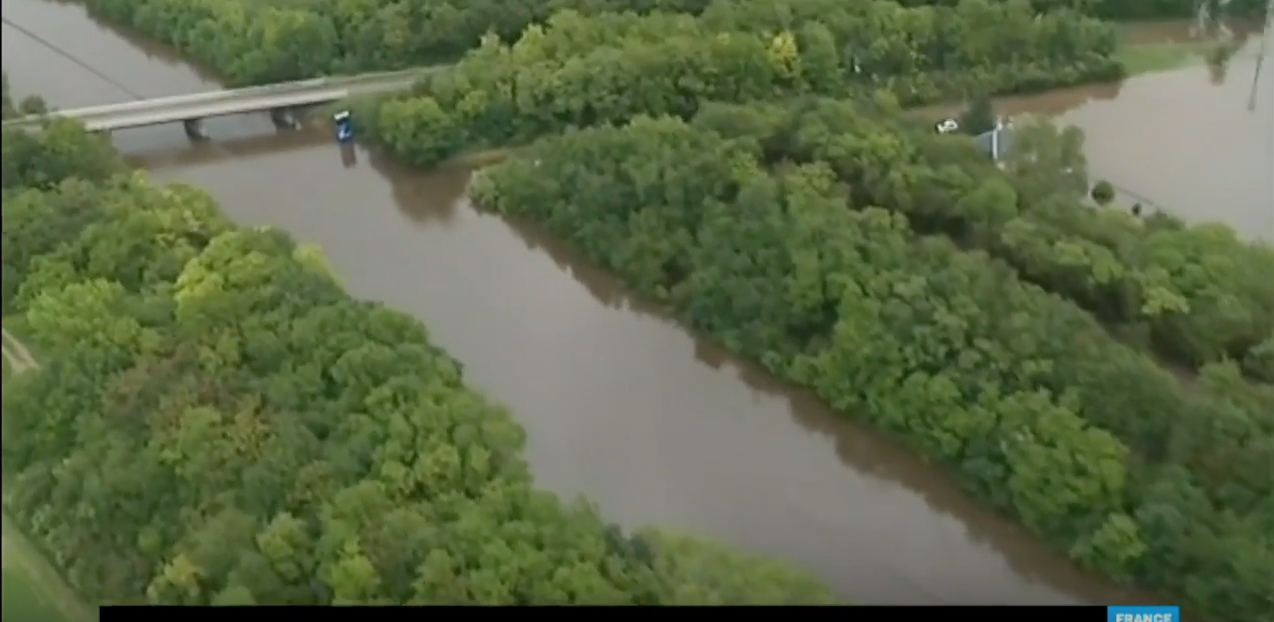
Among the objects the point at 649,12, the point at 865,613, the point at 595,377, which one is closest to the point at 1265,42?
the point at 649,12

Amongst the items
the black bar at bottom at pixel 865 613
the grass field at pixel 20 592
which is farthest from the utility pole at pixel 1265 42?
the grass field at pixel 20 592

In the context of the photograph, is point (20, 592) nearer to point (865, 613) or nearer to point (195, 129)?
point (865, 613)

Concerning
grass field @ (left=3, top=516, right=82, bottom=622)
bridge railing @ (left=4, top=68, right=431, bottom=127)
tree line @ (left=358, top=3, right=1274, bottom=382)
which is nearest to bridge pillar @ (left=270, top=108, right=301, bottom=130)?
bridge railing @ (left=4, top=68, right=431, bottom=127)

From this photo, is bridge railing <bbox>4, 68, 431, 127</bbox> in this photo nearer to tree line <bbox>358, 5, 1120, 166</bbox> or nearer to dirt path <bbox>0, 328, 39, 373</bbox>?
tree line <bbox>358, 5, 1120, 166</bbox>

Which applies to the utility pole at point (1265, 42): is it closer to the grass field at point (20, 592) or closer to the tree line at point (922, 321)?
the tree line at point (922, 321)

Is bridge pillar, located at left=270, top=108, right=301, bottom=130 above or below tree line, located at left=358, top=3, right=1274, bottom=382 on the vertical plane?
above

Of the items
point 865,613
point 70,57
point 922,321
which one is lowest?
point 922,321
